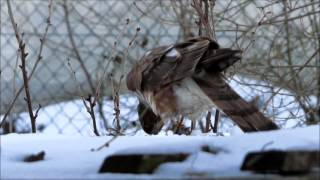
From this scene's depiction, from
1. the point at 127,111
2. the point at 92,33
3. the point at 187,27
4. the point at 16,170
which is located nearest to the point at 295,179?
the point at 16,170

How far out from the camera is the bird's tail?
282 cm

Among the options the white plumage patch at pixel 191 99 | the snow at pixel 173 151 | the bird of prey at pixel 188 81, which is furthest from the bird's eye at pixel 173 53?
the snow at pixel 173 151

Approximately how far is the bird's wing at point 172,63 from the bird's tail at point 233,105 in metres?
0.14

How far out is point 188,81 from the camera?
3498mm

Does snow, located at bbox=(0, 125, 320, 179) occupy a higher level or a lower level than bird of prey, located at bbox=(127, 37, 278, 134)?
lower

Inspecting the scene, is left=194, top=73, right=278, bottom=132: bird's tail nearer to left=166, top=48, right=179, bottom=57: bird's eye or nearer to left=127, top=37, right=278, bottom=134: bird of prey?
left=127, top=37, right=278, bottom=134: bird of prey

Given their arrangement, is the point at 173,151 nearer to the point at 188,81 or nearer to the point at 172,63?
A: the point at 172,63

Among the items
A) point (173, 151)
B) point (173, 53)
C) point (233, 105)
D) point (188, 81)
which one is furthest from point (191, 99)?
point (173, 151)

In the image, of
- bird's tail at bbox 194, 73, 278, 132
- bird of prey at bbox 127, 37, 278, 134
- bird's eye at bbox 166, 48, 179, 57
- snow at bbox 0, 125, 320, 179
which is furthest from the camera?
bird's eye at bbox 166, 48, 179, 57

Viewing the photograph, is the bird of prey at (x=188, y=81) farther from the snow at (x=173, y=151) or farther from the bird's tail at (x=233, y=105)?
the snow at (x=173, y=151)

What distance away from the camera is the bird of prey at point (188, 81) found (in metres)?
3.20

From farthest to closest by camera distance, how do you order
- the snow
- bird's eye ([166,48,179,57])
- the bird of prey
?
1. bird's eye ([166,48,179,57])
2. the bird of prey
3. the snow

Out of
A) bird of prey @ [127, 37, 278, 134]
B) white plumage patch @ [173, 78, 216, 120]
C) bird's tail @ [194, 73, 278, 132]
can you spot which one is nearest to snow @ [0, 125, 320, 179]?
bird's tail @ [194, 73, 278, 132]

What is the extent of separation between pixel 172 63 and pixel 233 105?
40 cm
